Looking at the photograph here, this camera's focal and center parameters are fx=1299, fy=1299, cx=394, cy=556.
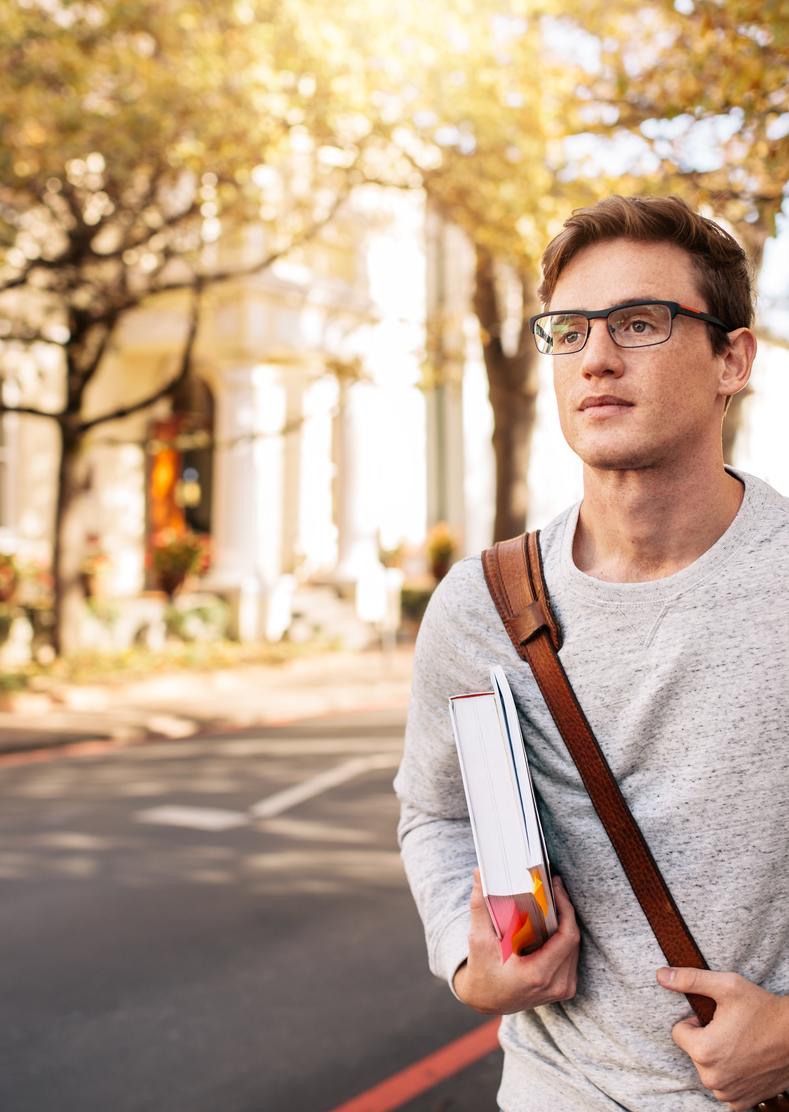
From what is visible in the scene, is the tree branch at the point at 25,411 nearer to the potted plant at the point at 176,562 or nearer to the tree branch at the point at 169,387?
the tree branch at the point at 169,387

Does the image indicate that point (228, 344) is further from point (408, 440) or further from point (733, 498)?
point (733, 498)

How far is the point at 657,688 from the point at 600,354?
40cm

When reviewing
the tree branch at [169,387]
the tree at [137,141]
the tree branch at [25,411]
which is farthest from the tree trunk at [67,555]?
the tree branch at [25,411]

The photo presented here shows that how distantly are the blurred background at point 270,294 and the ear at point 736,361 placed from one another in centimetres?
317

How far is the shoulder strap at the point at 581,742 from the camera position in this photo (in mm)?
1497

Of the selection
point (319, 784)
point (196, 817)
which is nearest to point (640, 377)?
point (196, 817)

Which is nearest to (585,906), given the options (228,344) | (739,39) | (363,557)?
(739,39)

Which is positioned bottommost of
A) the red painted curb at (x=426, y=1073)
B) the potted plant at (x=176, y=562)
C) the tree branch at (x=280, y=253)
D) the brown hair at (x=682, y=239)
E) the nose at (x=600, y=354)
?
the red painted curb at (x=426, y=1073)

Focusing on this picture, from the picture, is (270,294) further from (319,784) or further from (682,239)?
(682,239)

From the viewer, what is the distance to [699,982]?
1.46 metres

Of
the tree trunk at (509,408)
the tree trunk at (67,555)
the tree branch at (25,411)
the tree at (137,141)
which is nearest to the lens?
the tree at (137,141)

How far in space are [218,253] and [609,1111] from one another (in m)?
18.3

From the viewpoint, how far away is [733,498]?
5.33ft

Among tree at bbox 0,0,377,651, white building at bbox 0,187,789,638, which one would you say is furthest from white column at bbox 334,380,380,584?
tree at bbox 0,0,377,651
